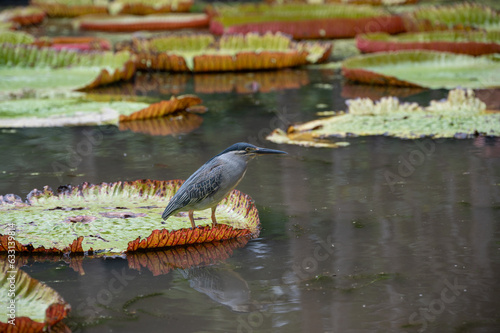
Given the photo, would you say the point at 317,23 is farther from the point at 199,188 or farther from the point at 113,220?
the point at 199,188

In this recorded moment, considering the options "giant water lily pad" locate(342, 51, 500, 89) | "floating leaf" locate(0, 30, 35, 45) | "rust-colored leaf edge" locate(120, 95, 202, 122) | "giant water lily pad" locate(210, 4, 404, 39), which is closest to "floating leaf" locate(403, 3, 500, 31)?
"giant water lily pad" locate(210, 4, 404, 39)

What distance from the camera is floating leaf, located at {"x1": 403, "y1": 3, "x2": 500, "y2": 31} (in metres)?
9.71

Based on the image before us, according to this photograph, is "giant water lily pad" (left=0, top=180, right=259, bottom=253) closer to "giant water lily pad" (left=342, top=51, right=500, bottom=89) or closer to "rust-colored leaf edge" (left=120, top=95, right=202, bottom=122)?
"rust-colored leaf edge" (left=120, top=95, right=202, bottom=122)

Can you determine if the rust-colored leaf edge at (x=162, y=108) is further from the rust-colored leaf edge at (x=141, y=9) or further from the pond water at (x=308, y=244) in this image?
the rust-colored leaf edge at (x=141, y=9)

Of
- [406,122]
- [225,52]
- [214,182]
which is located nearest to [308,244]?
[214,182]

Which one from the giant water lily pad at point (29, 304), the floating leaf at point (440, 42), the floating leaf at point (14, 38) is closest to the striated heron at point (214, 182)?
the giant water lily pad at point (29, 304)

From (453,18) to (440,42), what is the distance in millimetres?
2033

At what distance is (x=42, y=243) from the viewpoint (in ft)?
10.4

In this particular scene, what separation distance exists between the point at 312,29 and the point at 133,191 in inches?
288

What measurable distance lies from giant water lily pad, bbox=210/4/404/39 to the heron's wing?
736cm

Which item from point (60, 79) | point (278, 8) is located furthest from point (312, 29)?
point (60, 79)

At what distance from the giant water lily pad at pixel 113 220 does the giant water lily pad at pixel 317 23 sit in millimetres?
6934

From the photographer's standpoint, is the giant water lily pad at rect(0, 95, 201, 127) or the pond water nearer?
the pond water

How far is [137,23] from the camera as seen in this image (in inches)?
514
